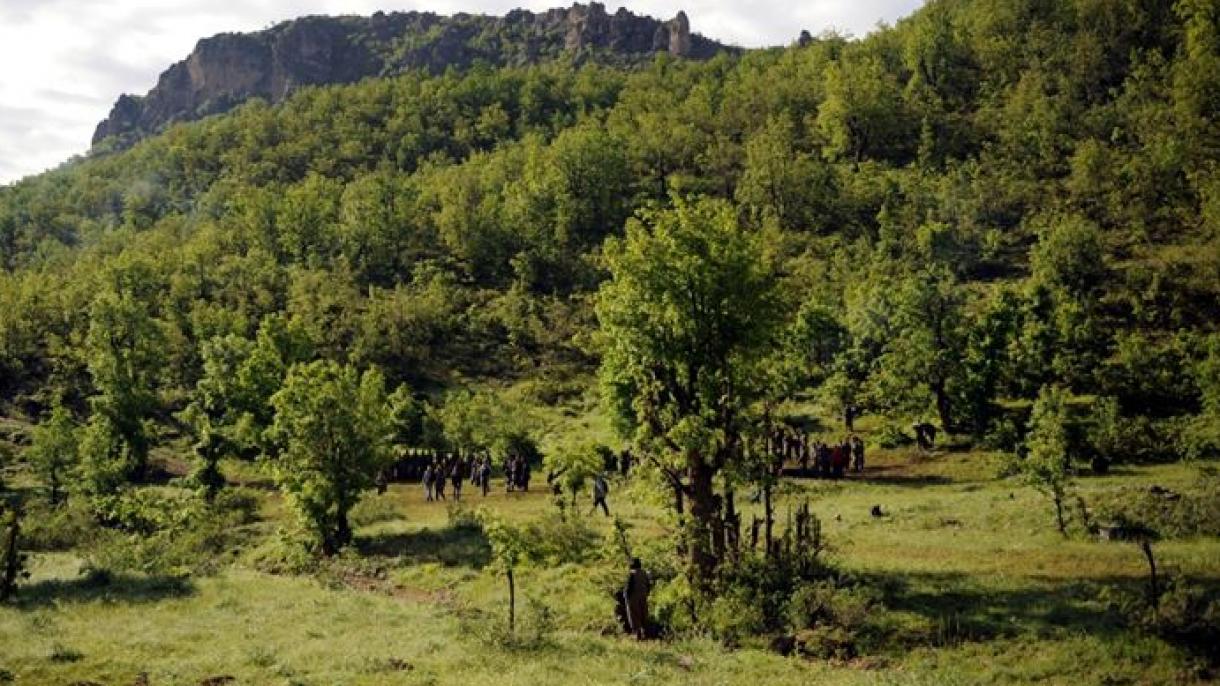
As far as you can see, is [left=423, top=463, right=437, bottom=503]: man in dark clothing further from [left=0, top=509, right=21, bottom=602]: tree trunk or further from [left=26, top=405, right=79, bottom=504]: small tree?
[left=26, top=405, right=79, bottom=504]: small tree

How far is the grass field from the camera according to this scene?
67.9 ft

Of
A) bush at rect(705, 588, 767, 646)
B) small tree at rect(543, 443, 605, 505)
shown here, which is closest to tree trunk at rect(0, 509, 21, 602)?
small tree at rect(543, 443, 605, 505)

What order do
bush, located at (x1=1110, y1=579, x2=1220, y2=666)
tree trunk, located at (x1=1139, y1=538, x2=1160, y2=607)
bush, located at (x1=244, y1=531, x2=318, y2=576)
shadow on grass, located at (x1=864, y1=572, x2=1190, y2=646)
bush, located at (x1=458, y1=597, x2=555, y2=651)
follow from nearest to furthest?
bush, located at (x1=1110, y1=579, x2=1220, y2=666) → tree trunk, located at (x1=1139, y1=538, x2=1160, y2=607) → shadow on grass, located at (x1=864, y1=572, x2=1190, y2=646) → bush, located at (x1=458, y1=597, x2=555, y2=651) → bush, located at (x1=244, y1=531, x2=318, y2=576)

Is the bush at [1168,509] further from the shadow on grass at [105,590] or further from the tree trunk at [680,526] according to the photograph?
the shadow on grass at [105,590]

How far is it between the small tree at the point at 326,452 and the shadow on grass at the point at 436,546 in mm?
1692

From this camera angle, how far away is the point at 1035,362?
64.1 m

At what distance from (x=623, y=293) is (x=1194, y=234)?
89604 mm

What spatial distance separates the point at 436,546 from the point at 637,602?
17113 millimetres

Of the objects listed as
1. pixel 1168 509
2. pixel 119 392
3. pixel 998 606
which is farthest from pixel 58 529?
pixel 1168 509

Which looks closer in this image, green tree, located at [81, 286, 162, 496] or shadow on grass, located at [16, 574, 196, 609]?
shadow on grass, located at [16, 574, 196, 609]

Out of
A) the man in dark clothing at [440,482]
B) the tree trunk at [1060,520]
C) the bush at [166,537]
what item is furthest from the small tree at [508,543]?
the man in dark clothing at [440,482]

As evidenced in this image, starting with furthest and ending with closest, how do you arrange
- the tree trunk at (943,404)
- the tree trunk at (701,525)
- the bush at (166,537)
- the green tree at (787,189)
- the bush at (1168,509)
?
the green tree at (787,189) < the tree trunk at (943,404) < the bush at (166,537) < the bush at (1168,509) < the tree trunk at (701,525)

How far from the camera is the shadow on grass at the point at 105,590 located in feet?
105

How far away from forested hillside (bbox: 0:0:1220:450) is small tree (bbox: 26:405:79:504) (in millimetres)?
14916
